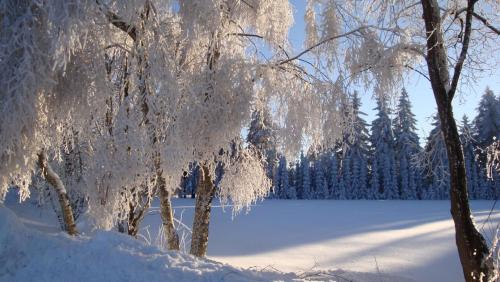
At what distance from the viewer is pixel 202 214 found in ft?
24.6

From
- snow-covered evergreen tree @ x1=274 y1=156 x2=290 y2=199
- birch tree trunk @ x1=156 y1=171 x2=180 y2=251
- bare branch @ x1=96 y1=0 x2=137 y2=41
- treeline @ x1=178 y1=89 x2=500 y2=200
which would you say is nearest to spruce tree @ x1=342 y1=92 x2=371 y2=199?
treeline @ x1=178 y1=89 x2=500 y2=200

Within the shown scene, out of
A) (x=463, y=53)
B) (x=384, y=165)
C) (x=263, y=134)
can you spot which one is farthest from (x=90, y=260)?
(x=384, y=165)

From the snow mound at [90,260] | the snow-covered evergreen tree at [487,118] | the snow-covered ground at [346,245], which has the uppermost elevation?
the snow-covered evergreen tree at [487,118]

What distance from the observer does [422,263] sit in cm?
1154

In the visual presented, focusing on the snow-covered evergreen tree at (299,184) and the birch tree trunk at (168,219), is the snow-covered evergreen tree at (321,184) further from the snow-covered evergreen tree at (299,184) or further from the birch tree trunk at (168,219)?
the birch tree trunk at (168,219)

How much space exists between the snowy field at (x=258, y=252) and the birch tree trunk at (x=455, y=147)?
66 centimetres

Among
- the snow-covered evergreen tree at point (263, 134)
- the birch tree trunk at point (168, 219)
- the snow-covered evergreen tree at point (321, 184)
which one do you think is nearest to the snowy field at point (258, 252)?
the birch tree trunk at point (168, 219)

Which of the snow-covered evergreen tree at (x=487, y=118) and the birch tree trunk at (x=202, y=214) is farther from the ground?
the snow-covered evergreen tree at (x=487, y=118)

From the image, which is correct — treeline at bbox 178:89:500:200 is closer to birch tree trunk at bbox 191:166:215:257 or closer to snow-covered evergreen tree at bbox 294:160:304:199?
snow-covered evergreen tree at bbox 294:160:304:199

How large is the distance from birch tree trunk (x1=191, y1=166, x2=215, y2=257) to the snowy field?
0.68 meters

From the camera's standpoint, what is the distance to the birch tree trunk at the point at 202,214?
7414 mm

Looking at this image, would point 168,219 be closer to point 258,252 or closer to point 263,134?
point 263,134

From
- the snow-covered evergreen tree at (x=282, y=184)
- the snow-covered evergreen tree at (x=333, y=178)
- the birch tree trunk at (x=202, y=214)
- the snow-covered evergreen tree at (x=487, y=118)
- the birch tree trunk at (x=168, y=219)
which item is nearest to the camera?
the birch tree trunk at (x=168, y=219)

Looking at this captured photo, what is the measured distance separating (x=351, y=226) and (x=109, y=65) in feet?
54.4
